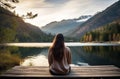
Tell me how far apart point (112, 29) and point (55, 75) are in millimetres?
170123

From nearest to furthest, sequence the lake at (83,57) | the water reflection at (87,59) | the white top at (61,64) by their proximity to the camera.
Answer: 1. the white top at (61,64)
2. the water reflection at (87,59)
3. the lake at (83,57)

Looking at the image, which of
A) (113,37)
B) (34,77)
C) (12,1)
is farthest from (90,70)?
(113,37)

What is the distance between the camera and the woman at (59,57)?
39.1ft

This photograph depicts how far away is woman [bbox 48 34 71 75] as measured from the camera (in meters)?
11.9

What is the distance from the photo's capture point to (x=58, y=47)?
12.0 metres

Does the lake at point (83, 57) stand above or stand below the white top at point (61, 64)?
below

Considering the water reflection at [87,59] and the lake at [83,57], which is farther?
the lake at [83,57]

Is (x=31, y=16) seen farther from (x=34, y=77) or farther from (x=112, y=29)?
(x=112, y=29)

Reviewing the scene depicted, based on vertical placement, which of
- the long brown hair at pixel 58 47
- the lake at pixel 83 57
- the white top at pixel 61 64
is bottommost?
the lake at pixel 83 57

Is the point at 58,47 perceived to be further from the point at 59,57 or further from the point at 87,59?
the point at 87,59

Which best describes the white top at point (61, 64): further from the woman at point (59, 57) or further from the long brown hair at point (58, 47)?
the long brown hair at point (58, 47)

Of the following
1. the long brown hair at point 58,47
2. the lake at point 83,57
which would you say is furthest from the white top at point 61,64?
the lake at point 83,57

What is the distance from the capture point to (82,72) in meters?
12.1

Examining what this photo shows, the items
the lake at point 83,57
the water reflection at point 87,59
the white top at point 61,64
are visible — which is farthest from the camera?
the lake at point 83,57
